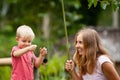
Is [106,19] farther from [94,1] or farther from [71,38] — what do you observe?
[94,1]

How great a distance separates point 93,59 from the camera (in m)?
5.40

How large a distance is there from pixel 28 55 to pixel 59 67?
4.58 m

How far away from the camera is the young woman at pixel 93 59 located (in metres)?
5.35

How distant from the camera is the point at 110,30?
484 inches

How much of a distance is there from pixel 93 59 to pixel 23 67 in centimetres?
69

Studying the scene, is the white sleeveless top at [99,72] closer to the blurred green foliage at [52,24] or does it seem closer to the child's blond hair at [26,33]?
the blurred green foliage at [52,24]

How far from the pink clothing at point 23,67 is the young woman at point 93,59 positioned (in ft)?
1.18

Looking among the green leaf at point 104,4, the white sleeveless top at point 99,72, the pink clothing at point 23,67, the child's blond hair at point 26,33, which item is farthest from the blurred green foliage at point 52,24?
the pink clothing at point 23,67

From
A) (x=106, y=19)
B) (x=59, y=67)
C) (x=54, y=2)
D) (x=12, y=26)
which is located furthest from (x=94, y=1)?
(x=106, y=19)

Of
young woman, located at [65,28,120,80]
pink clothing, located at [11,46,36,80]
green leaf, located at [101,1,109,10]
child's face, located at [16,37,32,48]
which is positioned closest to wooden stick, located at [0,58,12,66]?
pink clothing, located at [11,46,36,80]

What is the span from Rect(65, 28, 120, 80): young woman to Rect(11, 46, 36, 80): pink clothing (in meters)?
0.36

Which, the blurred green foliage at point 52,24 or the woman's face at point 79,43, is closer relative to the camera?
the woman's face at point 79,43

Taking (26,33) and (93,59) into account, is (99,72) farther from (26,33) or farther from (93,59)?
(26,33)

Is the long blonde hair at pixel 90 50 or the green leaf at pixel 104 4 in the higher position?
the green leaf at pixel 104 4
